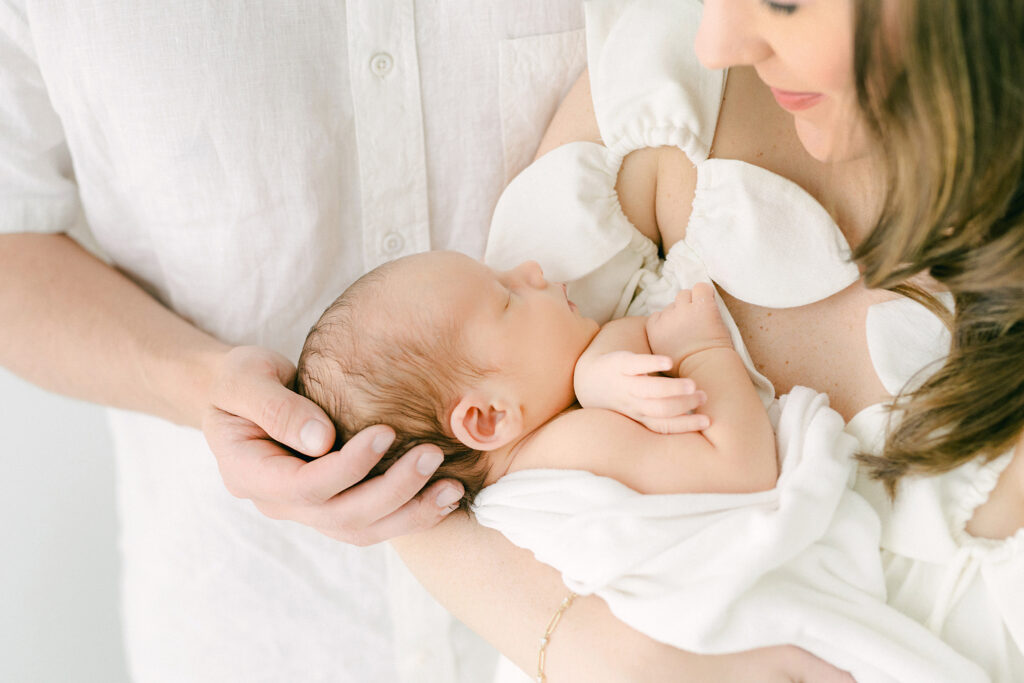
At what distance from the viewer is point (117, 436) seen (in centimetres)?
141

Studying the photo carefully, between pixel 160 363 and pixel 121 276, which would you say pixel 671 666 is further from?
pixel 121 276

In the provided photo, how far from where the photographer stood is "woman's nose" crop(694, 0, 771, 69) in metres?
0.79

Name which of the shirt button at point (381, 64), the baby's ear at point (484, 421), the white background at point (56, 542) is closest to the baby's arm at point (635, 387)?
the baby's ear at point (484, 421)

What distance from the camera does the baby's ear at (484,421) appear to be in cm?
101

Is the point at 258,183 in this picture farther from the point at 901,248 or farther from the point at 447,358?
the point at 901,248

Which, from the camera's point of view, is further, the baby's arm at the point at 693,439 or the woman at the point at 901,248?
the baby's arm at the point at 693,439

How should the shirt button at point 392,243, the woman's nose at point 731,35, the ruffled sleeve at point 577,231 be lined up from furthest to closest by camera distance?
the shirt button at point 392,243 < the ruffled sleeve at point 577,231 < the woman's nose at point 731,35

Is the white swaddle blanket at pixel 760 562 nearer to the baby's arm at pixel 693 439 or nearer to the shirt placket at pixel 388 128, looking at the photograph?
the baby's arm at pixel 693 439

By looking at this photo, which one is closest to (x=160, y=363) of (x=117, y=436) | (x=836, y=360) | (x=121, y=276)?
(x=121, y=276)

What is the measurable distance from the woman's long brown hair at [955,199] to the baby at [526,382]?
Answer: 0.20 metres


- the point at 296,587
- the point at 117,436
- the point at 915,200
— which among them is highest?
the point at 915,200

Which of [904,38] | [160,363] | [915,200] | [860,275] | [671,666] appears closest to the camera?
[904,38]

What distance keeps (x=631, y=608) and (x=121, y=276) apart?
0.92 meters

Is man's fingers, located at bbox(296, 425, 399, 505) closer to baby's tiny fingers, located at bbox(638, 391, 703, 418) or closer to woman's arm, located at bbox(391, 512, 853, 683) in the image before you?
woman's arm, located at bbox(391, 512, 853, 683)
